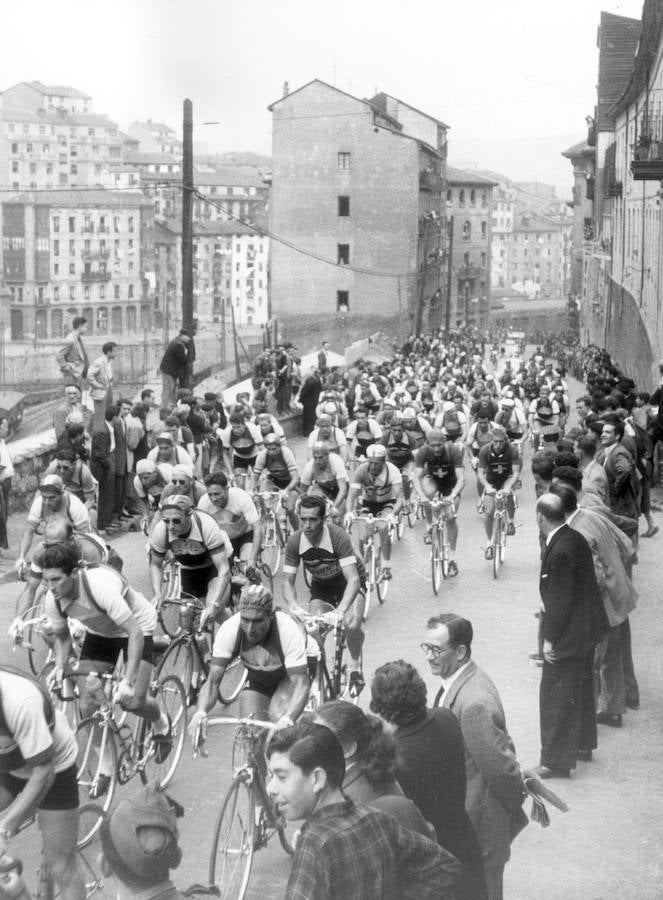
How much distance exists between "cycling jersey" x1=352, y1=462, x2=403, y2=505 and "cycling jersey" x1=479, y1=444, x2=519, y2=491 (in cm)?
218

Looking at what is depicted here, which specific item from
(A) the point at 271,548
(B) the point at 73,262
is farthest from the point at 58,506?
(B) the point at 73,262

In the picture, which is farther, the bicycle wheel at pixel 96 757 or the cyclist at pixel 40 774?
the bicycle wheel at pixel 96 757

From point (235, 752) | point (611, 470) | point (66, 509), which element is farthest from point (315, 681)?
point (611, 470)

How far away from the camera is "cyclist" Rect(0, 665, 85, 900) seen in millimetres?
5945

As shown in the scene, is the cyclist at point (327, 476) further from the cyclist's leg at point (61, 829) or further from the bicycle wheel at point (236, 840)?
the cyclist's leg at point (61, 829)

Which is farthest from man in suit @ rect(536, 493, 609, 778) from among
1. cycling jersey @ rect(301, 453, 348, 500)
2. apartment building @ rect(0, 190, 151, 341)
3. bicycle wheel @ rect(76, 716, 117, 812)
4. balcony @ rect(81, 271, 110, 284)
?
balcony @ rect(81, 271, 110, 284)

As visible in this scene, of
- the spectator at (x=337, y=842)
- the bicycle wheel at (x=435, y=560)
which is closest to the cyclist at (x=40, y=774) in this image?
the spectator at (x=337, y=842)

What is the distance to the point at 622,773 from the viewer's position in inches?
395

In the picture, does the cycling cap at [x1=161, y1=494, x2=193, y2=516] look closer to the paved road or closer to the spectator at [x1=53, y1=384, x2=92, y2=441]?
the paved road

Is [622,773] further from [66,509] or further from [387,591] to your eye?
[387,591]

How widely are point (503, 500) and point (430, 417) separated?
896 cm

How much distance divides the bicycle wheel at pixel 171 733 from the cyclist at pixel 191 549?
2.54 ft

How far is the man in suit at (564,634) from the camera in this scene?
938 centimetres

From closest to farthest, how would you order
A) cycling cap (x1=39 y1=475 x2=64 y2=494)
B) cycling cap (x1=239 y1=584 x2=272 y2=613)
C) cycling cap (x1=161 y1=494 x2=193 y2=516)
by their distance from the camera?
cycling cap (x1=239 y1=584 x2=272 y2=613) < cycling cap (x1=161 y1=494 x2=193 y2=516) < cycling cap (x1=39 y1=475 x2=64 y2=494)
